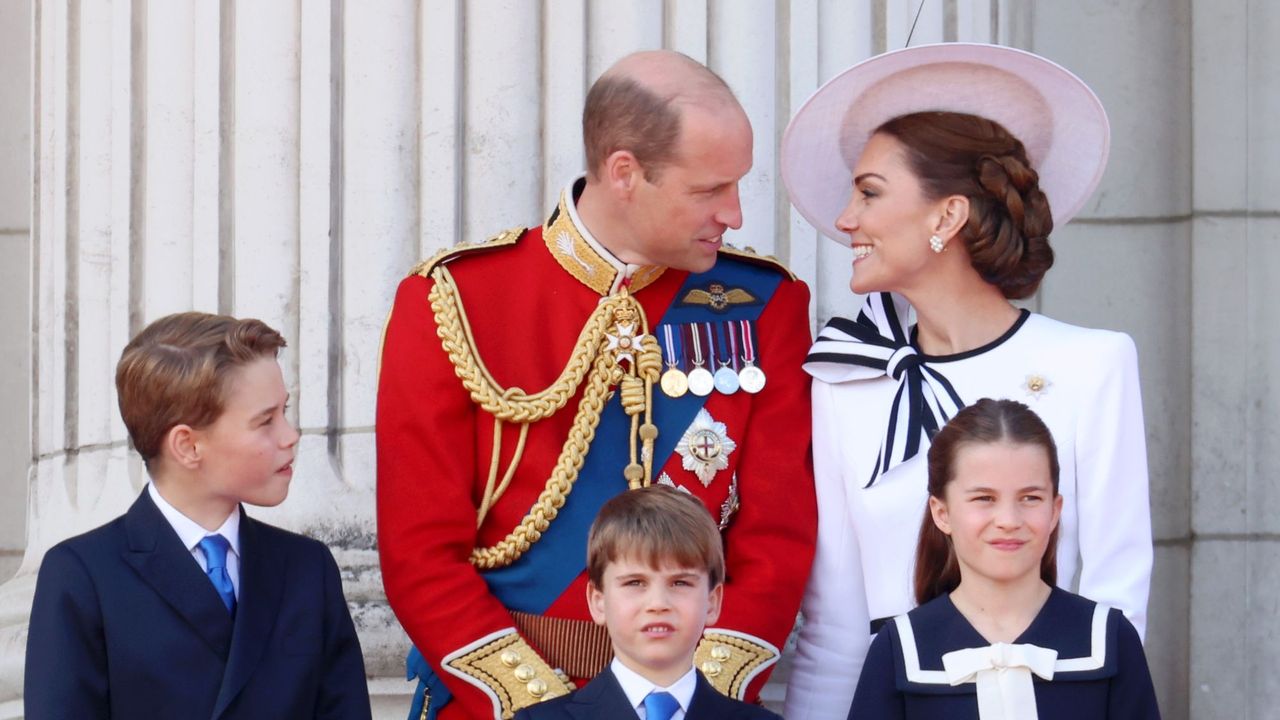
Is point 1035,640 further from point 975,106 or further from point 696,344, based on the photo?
point 975,106

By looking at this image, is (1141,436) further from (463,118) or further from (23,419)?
(23,419)

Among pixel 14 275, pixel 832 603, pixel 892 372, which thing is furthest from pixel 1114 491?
pixel 14 275

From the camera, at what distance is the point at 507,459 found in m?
3.73

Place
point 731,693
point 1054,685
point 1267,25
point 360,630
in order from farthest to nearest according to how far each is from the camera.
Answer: point 1267,25
point 360,630
point 731,693
point 1054,685

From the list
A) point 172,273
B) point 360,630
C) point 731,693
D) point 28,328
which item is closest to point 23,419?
point 28,328

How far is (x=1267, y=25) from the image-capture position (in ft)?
18.1

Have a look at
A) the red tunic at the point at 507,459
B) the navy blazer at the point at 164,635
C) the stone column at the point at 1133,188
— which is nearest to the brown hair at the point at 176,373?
the navy blazer at the point at 164,635

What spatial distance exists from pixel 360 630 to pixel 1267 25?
9.74ft

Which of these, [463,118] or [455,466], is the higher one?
[463,118]

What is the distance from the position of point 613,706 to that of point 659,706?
72mm

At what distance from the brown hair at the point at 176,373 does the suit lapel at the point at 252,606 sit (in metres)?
0.21

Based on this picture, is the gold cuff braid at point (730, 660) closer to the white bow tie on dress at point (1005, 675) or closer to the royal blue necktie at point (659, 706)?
the royal blue necktie at point (659, 706)

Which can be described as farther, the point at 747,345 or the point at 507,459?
the point at 747,345

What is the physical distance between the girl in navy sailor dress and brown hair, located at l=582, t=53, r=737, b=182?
0.76m
